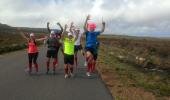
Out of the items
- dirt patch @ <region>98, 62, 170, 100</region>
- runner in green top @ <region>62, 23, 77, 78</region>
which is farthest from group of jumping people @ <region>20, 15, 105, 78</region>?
dirt patch @ <region>98, 62, 170, 100</region>

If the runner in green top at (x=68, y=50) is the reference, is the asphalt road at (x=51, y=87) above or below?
below

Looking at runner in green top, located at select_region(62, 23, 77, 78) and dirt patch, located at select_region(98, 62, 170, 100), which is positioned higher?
runner in green top, located at select_region(62, 23, 77, 78)

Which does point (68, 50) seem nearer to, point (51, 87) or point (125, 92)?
point (51, 87)

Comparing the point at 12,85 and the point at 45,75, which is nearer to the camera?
the point at 12,85

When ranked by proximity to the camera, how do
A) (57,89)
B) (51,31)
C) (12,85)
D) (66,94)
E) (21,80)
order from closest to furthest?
(66,94) → (57,89) → (12,85) → (21,80) → (51,31)

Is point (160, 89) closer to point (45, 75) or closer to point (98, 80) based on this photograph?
point (98, 80)

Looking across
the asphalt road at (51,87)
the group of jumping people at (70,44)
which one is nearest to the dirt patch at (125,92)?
the asphalt road at (51,87)

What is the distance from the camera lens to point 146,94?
1283cm

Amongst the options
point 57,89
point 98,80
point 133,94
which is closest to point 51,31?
point 98,80

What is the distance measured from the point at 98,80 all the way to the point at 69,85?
181 cm

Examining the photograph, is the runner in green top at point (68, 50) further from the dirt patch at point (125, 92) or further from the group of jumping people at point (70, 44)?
the dirt patch at point (125, 92)

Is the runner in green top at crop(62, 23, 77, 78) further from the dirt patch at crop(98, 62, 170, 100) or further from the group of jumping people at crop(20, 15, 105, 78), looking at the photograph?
the dirt patch at crop(98, 62, 170, 100)

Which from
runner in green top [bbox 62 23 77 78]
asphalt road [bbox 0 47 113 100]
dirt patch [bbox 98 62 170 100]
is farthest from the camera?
runner in green top [bbox 62 23 77 78]

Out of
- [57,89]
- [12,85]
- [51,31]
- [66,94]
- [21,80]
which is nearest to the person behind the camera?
[66,94]
